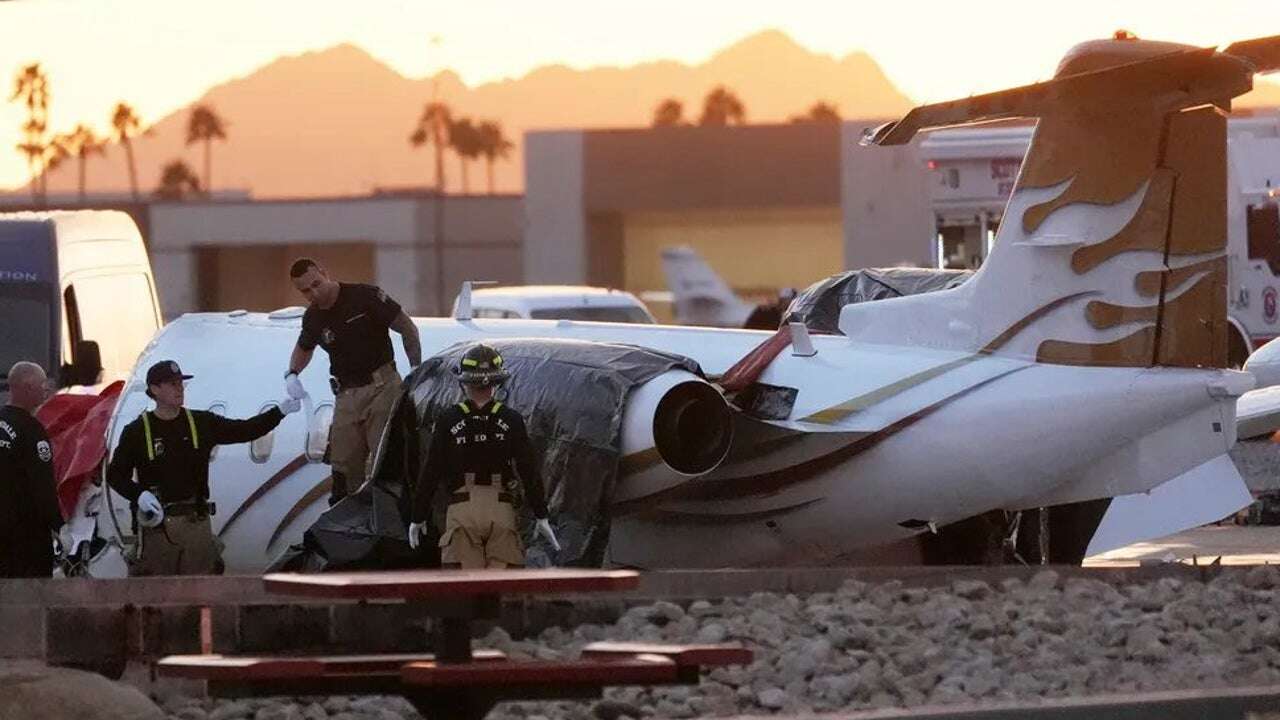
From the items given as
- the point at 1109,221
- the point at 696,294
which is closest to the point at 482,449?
the point at 1109,221

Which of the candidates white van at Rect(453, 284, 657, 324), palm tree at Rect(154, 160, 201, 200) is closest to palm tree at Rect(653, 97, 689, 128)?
palm tree at Rect(154, 160, 201, 200)

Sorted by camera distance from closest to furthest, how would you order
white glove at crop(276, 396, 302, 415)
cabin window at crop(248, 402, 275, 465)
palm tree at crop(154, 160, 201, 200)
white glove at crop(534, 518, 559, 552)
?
white glove at crop(534, 518, 559, 552) → white glove at crop(276, 396, 302, 415) → cabin window at crop(248, 402, 275, 465) → palm tree at crop(154, 160, 201, 200)

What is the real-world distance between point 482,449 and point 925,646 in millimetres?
2931

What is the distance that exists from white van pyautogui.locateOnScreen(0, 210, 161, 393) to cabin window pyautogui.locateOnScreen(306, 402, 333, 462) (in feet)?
20.5

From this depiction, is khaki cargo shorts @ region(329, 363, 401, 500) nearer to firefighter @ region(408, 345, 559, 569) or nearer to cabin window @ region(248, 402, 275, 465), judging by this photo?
cabin window @ region(248, 402, 275, 465)

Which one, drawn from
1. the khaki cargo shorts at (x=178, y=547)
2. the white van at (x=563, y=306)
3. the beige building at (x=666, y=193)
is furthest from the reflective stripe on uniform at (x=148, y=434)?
the beige building at (x=666, y=193)

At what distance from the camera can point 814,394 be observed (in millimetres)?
17062

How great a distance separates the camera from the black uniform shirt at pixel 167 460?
55.7 feet

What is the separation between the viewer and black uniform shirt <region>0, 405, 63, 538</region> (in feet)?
55.0

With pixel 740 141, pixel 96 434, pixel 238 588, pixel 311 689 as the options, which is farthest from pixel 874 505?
pixel 740 141

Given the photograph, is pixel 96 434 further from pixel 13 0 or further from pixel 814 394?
pixel 13 0

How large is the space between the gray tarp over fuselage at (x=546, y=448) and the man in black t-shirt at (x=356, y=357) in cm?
30

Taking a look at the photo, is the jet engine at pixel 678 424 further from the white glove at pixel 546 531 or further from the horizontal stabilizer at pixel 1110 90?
the horizontal stabilizer at pixel 1110 90

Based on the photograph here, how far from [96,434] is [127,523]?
1.16 m
